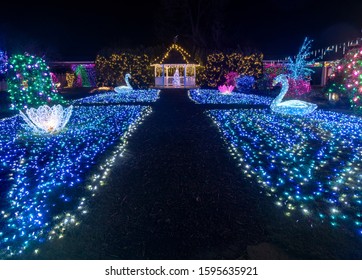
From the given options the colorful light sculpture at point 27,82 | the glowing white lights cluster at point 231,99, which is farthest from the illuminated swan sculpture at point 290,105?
the colorful light sculpture at point 27,82

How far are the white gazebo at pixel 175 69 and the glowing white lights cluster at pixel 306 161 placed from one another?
62.5ft

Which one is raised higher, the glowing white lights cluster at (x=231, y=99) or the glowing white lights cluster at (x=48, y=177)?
the glowing white lights cluster at (x=231, y=99)

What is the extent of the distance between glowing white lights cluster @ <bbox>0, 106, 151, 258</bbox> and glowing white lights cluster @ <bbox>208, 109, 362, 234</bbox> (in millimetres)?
2562

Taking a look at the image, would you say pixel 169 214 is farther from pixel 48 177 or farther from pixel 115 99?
pixel 115 99

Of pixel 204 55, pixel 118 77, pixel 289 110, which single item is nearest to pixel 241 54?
pixel 204 55

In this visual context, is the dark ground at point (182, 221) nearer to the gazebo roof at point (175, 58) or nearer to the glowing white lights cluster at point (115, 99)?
the glowing white lights cluster at point (115, 99)

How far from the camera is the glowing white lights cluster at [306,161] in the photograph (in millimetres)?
3727

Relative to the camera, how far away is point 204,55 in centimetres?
2952

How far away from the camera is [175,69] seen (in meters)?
29.3

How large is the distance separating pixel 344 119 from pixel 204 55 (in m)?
20.9

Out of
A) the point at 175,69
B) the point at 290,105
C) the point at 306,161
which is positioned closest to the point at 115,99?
the point at 290,105

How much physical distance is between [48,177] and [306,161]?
14.9 ft

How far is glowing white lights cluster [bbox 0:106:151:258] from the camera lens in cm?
332

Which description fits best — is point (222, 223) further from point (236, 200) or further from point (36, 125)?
point (36, 125)
